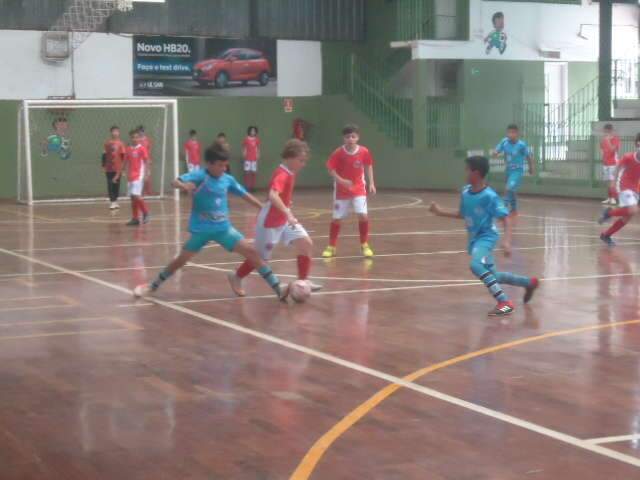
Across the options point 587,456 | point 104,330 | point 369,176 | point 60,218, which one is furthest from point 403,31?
point 587,456

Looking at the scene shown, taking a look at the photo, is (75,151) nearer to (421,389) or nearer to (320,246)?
(320,246)

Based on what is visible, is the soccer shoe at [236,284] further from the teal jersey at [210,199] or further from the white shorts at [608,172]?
the white shorts at [608,172]

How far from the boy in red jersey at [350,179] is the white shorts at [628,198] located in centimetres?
384

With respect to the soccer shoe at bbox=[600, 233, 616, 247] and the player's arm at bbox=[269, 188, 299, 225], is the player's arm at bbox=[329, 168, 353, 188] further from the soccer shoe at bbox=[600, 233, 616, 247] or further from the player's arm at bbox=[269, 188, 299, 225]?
the soccer shoe at bbox=[600, 233, 616, 247]

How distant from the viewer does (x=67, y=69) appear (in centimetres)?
3309

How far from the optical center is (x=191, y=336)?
10578 mm

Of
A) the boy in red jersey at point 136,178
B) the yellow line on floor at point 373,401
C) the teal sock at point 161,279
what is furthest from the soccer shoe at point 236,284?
the boy in red jersey at point 136,178

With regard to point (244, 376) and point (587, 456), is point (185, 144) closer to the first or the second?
point (244, 376)

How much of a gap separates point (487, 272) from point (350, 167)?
559 cm

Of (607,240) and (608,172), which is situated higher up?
(608,172)

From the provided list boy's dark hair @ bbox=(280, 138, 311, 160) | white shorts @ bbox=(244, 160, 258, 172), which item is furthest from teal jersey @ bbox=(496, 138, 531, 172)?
white shorts @ bbox=(244, 160, 258, 172)

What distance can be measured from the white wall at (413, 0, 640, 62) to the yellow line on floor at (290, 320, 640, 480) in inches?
948

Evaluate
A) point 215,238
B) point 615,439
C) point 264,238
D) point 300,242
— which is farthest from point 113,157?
point 615,439

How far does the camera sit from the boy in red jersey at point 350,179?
16.7 metres
